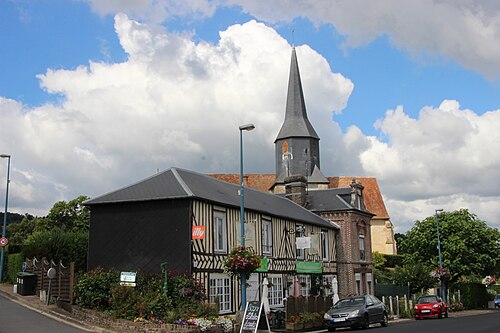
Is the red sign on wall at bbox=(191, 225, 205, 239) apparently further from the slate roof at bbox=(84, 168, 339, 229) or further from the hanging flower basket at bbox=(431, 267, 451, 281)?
the hanging flower basket at bbox=(431, 267, 451, 281)

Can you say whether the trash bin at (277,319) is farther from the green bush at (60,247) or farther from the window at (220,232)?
the green bush at (60,247)

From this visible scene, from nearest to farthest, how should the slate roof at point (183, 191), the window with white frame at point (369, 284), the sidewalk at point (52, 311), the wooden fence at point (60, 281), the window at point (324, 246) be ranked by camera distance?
the sidewalk at point (52, 311) → the wooden fence at point (60, 281) → the slate roof at point (183, 191) → the window at point (324, 246) → the window with white frame at point (369, 284)

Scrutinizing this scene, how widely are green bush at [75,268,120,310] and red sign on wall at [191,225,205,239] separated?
3.04 metres

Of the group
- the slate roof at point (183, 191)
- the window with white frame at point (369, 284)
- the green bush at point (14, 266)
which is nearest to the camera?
the slate roof at point (183, 191)

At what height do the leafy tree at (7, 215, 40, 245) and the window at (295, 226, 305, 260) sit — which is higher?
the leafy tree at (7, 215, 40, 245)

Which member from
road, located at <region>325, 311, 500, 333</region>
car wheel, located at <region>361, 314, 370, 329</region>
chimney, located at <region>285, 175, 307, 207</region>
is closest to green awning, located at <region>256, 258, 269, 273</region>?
road, located at <region>325, 311, 500, 333</region>

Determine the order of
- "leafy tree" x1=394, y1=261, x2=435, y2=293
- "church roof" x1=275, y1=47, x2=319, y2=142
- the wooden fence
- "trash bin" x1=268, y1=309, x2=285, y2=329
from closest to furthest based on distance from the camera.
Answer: the wooden fence
"trash bin" x1=268, y1=309, x2=285, y2=329
"leafy tree" x1=394, y1=261, x2=435, y2=293
"church roof" x1=275, y1=47, x2=319, y2=142

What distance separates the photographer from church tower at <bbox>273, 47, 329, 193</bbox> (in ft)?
197

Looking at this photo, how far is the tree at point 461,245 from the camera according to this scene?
4306cm

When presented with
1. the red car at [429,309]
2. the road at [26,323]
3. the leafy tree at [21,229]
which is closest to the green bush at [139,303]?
the road at [26,323]

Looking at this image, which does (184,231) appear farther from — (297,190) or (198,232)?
(297,190)

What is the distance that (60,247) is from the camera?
28453 millimetres

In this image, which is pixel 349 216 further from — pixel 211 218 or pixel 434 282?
pixel 211 218

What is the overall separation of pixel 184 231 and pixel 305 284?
10.8m
